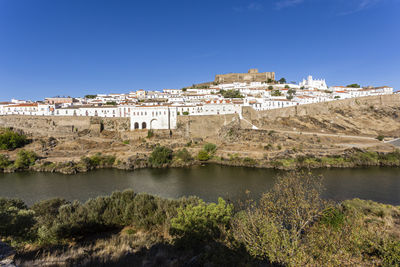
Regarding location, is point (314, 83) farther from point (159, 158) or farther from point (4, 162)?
point (4, 162)

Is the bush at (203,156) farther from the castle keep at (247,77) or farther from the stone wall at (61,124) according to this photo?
the castle keep at (247,77)

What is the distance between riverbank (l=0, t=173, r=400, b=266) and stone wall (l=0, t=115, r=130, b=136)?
1255 inches

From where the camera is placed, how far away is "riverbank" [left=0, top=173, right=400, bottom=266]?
5289 millimetres

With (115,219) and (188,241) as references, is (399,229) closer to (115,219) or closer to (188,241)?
(188,241)

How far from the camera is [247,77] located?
84.0 m

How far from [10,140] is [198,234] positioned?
44.3 metres

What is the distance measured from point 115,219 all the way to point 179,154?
23.3 meters

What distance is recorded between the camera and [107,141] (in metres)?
40.1

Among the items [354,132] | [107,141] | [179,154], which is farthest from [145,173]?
[354,132]

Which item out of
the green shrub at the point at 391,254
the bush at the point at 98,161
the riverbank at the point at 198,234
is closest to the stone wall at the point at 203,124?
the bush at the point at 98,161

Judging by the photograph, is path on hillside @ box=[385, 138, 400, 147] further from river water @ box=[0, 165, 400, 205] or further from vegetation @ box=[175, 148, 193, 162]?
vegetation @ box=[175, 148, 193, 162]

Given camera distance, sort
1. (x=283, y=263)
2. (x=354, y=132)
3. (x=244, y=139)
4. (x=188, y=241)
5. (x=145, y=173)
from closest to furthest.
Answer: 1. (x=283, y=263)
2. (x=188, y=241)
3. (x=145, y=173)
4. (x=244, y=139)
5. (x=354, y=132)

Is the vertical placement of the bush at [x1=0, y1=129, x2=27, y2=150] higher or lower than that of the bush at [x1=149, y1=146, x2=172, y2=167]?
higher

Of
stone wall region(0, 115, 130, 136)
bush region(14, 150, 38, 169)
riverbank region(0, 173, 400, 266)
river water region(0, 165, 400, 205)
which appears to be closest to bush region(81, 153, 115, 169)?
river water region(0, 165, 400, 205)
